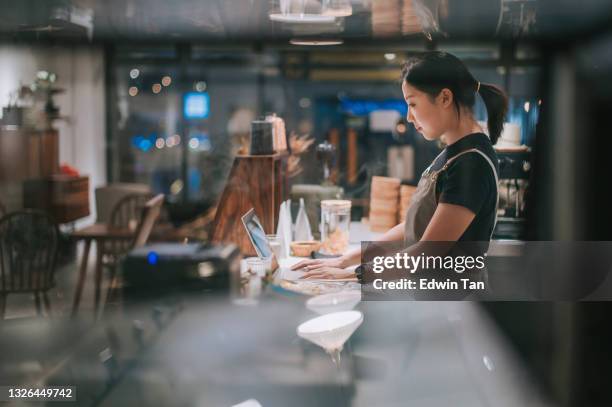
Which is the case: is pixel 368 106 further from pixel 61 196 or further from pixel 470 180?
pixel 61 196

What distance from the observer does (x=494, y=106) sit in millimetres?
2221

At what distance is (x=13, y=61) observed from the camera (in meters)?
2.25

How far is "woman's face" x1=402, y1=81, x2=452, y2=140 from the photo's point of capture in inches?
88.0

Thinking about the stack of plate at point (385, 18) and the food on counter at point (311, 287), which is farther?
the food on counter at point (311, 287)

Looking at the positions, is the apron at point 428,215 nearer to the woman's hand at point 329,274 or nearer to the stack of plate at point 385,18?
the woman's hand at point 329,274

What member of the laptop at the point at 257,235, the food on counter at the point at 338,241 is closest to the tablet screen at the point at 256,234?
the laptop at the point at 257,235

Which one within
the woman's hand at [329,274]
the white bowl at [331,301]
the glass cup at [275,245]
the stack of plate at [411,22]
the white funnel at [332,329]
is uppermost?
the stack of plate at [411,22]

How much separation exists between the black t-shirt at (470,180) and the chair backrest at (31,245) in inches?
54.0

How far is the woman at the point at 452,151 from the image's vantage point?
221cm

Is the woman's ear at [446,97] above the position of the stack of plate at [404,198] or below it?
above

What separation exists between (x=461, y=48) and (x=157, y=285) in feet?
4.39

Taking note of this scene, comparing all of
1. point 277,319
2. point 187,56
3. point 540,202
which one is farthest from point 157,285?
point 540,202

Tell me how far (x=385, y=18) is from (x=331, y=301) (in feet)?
3.30

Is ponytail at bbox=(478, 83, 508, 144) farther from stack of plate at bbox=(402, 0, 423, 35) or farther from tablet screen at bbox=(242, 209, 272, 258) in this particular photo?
tablet screen at bbox=(242, 209, 272, 258)
